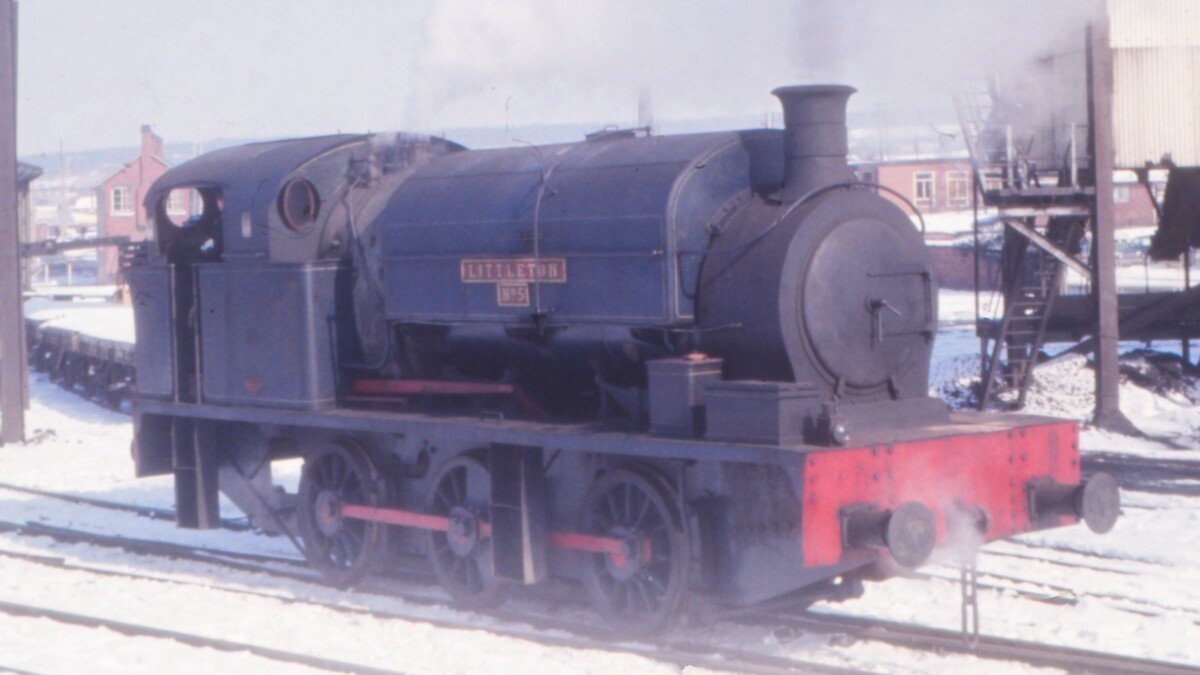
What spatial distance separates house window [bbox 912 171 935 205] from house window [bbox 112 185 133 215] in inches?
1576

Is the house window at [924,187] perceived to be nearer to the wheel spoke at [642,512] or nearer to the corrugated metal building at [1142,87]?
the corrugated metal building at [1142,87]

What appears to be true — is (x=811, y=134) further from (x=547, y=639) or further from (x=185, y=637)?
(x=185, y=637)

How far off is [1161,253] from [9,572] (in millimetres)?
17044

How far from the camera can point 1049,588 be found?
8.33 metres

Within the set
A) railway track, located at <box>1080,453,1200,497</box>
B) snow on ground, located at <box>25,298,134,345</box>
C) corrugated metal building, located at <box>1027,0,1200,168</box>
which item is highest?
corrugated metal building, located at <box>1027,0,1200,168</box>

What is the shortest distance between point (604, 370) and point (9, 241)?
12.2 m

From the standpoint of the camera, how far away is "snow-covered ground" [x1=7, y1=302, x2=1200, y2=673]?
278 inches

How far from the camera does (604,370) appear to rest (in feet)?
25.3

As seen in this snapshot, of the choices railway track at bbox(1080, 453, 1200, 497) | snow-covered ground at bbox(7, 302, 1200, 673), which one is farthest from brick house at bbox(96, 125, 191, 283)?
snow-covered ground at bbox(7, 302, 1200, 673)

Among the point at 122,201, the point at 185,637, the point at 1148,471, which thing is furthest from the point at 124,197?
the point at 185,637

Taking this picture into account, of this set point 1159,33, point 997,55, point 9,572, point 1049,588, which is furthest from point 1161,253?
point 9,572

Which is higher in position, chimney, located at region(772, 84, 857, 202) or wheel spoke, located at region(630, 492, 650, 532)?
chimney, located at region(772, 84, 857, 202)

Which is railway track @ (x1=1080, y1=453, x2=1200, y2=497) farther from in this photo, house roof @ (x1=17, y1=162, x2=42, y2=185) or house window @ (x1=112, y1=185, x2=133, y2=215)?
house window @ (x1=112, y1=185, x2=133, y2=215)

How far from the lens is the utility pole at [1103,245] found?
53.3 feet
